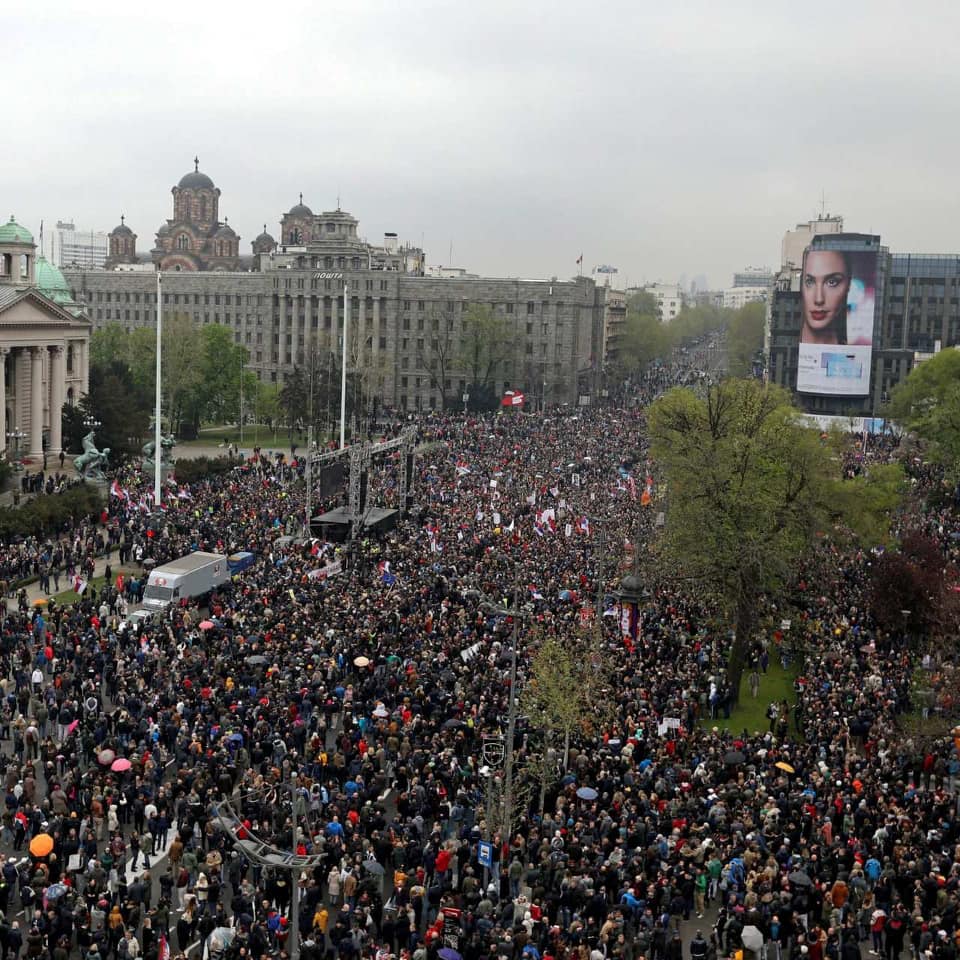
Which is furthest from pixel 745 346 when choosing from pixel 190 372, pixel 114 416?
pixel 114 416

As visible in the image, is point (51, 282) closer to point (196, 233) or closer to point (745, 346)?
point (196, 233)

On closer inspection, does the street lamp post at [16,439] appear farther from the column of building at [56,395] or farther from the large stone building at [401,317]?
the large stone building at [401,317]

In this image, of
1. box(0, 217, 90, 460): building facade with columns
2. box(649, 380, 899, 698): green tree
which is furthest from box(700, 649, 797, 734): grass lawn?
box(0, 217, 90, 460): building facade with columns

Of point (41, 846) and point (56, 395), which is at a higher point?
point (56, 395)

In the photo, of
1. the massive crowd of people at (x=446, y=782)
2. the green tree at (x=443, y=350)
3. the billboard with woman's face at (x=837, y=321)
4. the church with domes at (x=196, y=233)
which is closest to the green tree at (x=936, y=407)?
the billboard with woman's face at (x=837, y=321)

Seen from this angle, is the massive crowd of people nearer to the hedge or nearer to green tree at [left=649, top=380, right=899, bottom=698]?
green tree at [left=649, top=380, right=899, bottom=698]

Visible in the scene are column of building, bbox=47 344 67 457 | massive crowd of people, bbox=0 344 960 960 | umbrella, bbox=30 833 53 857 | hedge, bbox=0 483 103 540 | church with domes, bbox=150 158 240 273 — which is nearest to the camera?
massive crowd of people, bbox=0 344 960 960
